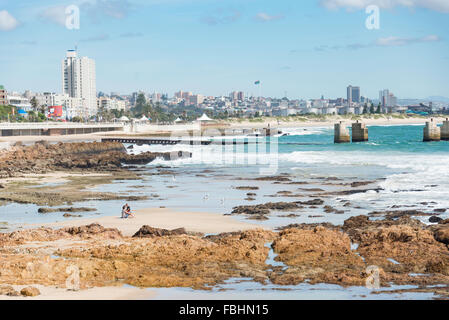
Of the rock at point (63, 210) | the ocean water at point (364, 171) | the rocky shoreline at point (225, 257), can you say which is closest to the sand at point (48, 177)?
the ocean water at point (364, 171)

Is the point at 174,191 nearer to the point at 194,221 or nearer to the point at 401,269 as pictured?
the point at 194,221

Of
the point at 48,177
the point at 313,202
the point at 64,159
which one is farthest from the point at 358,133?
the point at 313,202

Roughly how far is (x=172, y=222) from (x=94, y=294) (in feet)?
29.8

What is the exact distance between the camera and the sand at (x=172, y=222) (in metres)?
19.5

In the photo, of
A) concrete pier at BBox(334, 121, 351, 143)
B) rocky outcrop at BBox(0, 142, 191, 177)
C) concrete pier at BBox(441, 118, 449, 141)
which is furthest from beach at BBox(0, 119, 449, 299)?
concrete pier at BBox(441, 118, 449, 141)

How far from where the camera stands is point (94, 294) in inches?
466

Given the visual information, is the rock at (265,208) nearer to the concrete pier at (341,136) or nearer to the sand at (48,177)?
the sand at (48,177)

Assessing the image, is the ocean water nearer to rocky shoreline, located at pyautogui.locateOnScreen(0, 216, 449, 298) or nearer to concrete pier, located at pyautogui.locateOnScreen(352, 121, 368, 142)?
rocky shoreline, located at pyautogui.locateOnScreen(0, 216, 449, 298)

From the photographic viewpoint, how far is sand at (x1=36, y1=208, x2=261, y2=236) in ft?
64.0

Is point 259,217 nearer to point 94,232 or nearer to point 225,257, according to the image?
point 94,232

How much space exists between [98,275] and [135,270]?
83 centimetres

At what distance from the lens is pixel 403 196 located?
86.8 ft

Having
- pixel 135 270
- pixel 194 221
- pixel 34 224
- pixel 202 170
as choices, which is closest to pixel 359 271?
pixel 135 270

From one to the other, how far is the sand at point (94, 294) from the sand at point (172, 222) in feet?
20.7
